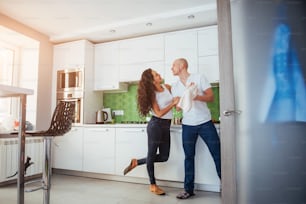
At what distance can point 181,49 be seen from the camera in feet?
9.73

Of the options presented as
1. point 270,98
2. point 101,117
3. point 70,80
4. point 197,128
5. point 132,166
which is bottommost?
point 132,166

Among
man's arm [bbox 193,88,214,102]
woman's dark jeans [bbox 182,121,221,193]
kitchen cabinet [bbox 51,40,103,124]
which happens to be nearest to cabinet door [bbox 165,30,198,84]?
man's arm [bbox 193,88,214,102]

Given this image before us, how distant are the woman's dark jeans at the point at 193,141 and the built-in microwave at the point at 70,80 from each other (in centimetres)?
195

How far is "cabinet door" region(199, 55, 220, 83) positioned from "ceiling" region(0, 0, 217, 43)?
0.52 metres

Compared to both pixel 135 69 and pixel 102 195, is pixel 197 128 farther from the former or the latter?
pixel 135 69

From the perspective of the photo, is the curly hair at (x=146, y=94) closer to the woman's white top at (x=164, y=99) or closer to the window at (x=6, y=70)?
the woman's white top at (x=164, y=99)

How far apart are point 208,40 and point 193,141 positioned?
4.66 ft

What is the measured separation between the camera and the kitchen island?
2426mm

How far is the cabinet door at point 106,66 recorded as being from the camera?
11.0 ft

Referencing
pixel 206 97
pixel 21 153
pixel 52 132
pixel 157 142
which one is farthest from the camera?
pixel 157 142

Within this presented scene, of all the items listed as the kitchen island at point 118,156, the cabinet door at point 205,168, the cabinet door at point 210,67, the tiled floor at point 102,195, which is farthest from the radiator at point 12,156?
the cabinet door at point 210,67

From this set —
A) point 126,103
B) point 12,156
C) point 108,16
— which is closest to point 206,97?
point 126,103

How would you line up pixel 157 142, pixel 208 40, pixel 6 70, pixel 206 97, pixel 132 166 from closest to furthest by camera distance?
pixel 206 97
pixel 157 142
pixel 132 166
pixel 208 40
pixel 6 70

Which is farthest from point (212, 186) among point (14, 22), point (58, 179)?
point (14, 22)
